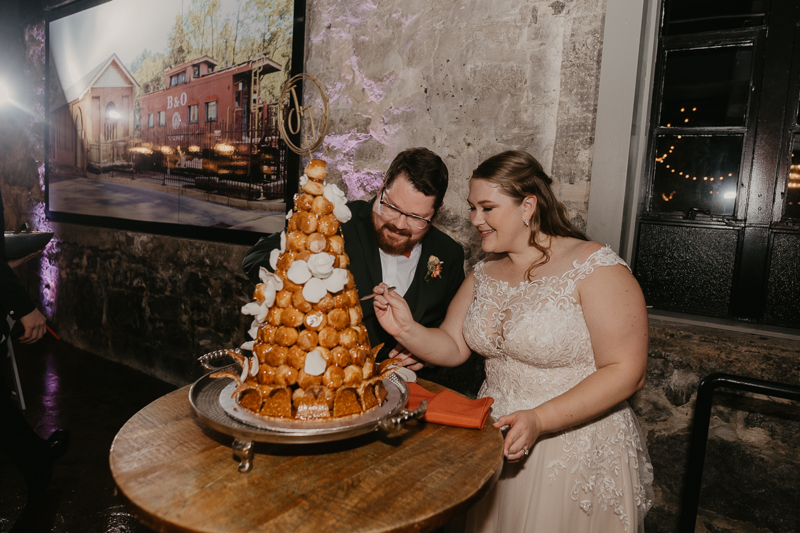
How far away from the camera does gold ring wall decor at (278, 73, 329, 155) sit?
378 cm

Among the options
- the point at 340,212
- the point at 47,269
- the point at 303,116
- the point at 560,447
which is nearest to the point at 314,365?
the point at 340,212

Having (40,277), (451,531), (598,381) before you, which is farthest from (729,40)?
(40,277)

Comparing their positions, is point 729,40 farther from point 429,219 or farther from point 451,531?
point 451,531

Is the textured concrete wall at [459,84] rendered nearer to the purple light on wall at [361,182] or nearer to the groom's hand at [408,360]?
the purple light on wall at [361,182]

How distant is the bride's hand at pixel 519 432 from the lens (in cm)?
151

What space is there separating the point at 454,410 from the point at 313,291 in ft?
2.13

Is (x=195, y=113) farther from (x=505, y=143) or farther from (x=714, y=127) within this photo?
(x=714, y=127)

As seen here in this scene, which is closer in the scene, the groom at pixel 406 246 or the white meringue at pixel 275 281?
the white meringue at pixel 275 281

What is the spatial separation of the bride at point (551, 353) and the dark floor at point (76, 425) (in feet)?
4.93

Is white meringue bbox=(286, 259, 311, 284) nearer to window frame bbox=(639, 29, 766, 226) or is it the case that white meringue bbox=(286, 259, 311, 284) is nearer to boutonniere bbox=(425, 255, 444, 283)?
boutonniere bbox=(425, 255, 444, 283)

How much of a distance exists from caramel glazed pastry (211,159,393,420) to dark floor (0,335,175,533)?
0.80 meters

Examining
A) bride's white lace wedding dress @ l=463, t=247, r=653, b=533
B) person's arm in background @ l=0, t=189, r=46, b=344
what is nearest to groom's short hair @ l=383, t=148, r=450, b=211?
bride's white lace wedding dress @ l=463, t=247, r=653, b=533

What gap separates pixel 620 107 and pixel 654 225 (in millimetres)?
815

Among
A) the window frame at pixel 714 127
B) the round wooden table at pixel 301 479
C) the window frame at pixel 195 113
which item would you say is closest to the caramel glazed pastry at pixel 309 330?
the round wooden table at pixel 301 479
